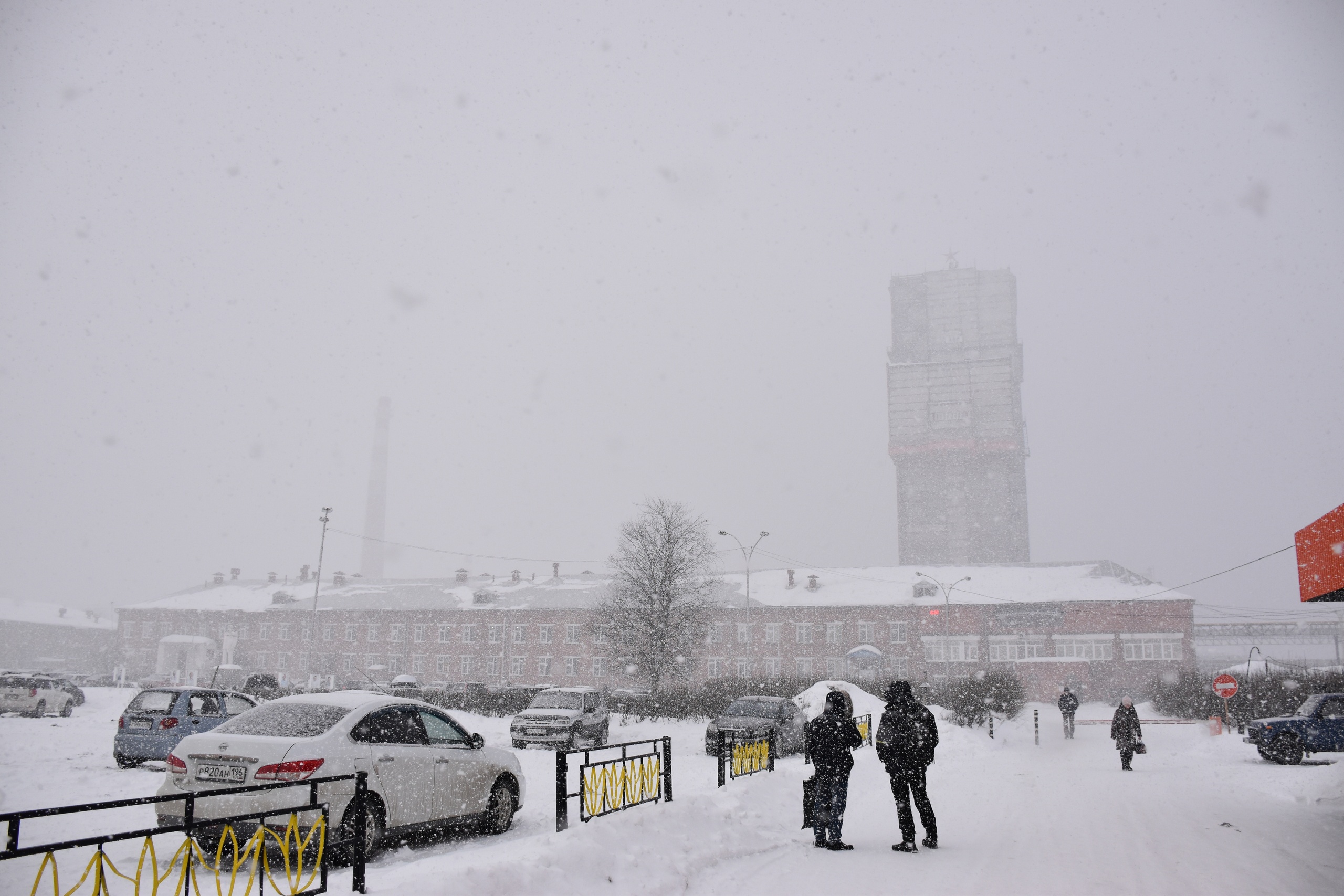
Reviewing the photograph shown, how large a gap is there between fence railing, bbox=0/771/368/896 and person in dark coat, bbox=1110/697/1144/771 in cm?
1690

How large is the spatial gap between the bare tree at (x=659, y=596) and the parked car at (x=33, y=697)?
2397 cm

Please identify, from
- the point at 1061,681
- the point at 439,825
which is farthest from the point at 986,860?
the point at 1061,681

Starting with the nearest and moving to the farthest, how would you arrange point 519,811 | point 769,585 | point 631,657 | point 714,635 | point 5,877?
point 5,877
point 519,811
point 631,657
point 714,635
point 769,585

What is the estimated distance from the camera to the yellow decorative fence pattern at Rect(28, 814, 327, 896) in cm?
487

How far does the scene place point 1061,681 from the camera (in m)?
59.1

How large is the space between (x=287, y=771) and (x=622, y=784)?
3436 millimetres

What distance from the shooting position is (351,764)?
791 centimetres

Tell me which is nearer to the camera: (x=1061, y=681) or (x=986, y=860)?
(x=986, y=860)

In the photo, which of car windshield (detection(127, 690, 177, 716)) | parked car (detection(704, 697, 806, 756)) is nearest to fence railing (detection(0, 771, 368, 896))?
car windshield (detection(127, 690, 177, 716))

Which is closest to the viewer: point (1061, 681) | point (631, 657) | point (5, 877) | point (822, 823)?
point (5, 877)

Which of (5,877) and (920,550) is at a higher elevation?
(920,550)

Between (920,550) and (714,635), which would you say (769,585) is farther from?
(920,550)

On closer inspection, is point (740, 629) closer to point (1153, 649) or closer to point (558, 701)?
point (1153, 649)

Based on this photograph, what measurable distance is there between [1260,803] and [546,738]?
1547 cm
